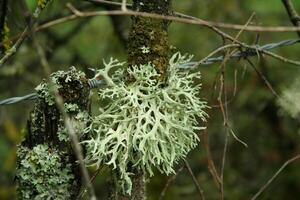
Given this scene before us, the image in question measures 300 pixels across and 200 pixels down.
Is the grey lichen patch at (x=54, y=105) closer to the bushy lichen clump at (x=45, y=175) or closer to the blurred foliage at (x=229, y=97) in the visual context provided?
the bushy lichen clump at (x=45, y=175)

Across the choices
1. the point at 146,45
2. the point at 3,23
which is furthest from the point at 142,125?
the point at 3,23

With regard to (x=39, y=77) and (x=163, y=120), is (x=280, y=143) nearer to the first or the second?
(x=39, y=77)

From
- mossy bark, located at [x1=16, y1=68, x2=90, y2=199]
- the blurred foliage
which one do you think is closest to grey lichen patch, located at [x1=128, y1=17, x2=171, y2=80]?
mossy bark, located at [x1=16, y1=68, x2=90, y2=199]

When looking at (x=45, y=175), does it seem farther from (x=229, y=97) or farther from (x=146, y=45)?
(x=229, y=97)

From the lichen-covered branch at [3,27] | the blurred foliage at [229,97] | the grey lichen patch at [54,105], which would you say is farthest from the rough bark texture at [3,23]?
the blurred foliage at [229,97]

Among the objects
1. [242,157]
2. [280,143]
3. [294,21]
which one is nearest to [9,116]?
[242,157]

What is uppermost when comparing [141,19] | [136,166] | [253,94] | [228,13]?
[228,13]

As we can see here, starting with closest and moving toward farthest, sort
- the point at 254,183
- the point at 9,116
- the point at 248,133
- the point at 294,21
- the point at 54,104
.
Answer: the point at 54,104 < the point at 294,21 < the point at 254,183 < the point at 248,133 < the point at 9,116
